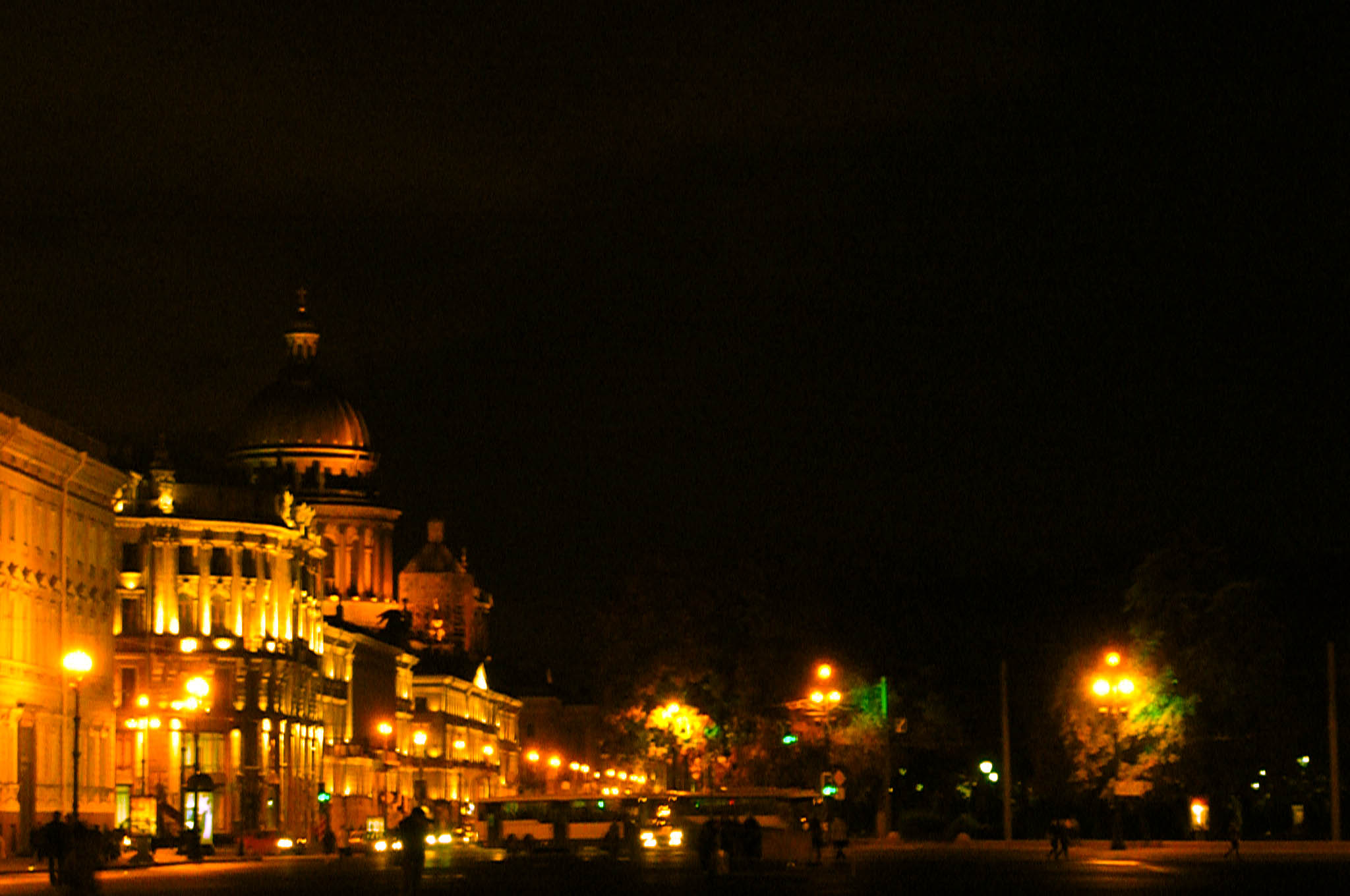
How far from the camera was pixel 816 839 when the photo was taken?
2721 inches

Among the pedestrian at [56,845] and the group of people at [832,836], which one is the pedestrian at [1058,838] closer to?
the group of people at [832,836]

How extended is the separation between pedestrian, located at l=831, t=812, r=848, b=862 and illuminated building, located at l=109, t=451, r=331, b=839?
60.7 meters

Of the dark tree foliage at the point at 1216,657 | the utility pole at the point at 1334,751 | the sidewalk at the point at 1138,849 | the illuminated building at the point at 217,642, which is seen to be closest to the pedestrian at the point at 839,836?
the sidewalk at the point at 1138,849

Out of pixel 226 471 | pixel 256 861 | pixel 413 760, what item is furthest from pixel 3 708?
pixel 413 760

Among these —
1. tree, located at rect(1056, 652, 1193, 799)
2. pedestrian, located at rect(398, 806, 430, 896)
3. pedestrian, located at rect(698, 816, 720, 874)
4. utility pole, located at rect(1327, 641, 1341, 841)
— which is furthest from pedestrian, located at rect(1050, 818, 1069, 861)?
pedestrian, located at rect(398, 806, 430, 896)

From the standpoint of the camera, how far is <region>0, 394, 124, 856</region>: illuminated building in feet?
261

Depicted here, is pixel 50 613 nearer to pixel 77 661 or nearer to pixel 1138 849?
pixel 77 661

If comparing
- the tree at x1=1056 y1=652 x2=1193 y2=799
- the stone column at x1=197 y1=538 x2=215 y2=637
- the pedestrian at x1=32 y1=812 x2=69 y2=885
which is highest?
the stone column at x1=197 y1=538 x2=215 y2=637

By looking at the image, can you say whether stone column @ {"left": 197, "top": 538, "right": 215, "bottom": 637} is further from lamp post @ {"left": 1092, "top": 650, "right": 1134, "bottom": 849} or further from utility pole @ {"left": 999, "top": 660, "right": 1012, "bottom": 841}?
lamp post @ {"left": 1092, "top": 650, "right": 1134, "bottom": 849}

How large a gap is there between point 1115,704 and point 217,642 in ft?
220

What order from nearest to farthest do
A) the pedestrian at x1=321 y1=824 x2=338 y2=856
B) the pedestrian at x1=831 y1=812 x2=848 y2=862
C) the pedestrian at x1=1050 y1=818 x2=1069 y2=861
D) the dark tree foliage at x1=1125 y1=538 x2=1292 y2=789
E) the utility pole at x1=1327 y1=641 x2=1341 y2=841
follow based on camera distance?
the pedestrian at x1=831 y1=812 x2=848 y2=862 → the pedestrian at x1=1050 y1=818 x2=1069 y2=861 → the utility pole at x1=1327 y1=641 x2=1341 y2=841 → the dark tree foliage at x1=1125 y1=538 x2=1292 y2=789 → the pedestrian at x1=321 y1=824 x2=338 y2=856

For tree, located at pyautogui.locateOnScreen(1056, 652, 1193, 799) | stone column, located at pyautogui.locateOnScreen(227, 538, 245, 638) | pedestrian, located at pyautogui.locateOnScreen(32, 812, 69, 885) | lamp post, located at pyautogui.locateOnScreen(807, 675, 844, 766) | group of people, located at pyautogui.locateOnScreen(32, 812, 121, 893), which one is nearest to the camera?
group of people, located at pyautogui.locateOnScreen(32, 812, 121, 893)

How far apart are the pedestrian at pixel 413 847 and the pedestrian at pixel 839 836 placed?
1930 centimetres

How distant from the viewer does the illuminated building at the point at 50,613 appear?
3132 inches
